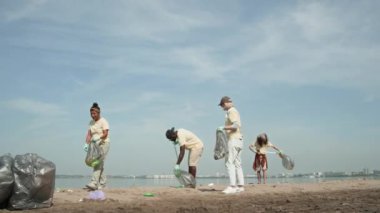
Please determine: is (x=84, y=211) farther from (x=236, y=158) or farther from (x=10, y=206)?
(x=236, y=158)

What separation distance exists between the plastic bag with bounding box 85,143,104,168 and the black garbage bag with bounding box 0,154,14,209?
2.98 meters

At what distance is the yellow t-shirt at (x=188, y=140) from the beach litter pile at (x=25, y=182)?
4.56 metres

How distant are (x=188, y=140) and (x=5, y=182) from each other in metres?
5.51

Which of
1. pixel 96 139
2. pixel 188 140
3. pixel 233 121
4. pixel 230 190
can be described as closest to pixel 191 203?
pixel 230 190

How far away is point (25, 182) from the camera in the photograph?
261 inches

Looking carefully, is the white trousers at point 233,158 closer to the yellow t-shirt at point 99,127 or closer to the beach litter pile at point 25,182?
the yellow t-shirt at point 99,127

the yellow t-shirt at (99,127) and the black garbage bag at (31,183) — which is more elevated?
the yellow t-shirt at (99,127)

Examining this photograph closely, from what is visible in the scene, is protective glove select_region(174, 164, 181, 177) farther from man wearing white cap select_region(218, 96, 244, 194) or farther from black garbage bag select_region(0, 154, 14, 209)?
black garbage bag select_region(0, 154, 14, 209)

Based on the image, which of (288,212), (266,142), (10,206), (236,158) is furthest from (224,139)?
(10,206)

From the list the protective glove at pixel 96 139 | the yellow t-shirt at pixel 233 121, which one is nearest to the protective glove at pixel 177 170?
the yellow t-shirt at pixel 233 121

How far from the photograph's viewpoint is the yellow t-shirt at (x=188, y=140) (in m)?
11.1

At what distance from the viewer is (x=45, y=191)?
6781mm

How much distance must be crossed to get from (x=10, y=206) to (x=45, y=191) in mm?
549

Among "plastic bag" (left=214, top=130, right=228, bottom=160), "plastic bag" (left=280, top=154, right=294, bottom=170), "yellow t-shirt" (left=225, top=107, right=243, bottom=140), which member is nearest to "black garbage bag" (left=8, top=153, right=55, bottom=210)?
"yellow t-shirt" (left=225, top=107, right=243, bottom=140)
